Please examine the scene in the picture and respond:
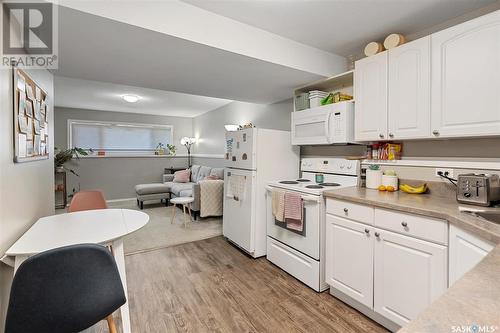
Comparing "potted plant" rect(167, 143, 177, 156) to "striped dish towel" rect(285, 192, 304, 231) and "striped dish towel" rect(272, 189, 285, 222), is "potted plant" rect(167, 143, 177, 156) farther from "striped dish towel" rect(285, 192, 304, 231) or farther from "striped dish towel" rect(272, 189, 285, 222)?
"striped dish towel" rect(285, 192, 304, 231)

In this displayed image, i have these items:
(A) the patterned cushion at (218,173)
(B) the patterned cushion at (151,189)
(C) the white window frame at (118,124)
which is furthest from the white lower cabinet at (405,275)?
(C) the white window frame at (118,124)

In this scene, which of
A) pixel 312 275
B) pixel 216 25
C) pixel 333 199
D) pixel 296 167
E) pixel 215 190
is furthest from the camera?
pixel 215 190

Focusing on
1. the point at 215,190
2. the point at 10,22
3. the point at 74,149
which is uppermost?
the point at 10,22

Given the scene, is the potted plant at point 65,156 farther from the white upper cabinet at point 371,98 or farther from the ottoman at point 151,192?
the white upper cabinet at point 371,98

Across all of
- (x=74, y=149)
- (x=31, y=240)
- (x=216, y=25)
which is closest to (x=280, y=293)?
(x=31, y=240)

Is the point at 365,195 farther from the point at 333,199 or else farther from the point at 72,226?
the point at 72,226

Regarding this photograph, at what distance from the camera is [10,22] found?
1383 mm

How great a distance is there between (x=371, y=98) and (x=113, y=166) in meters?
6.15

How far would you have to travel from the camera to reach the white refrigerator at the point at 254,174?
2.88m

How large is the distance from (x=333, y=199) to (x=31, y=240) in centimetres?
204

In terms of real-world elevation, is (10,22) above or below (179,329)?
above

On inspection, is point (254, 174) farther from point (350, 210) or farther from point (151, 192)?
point (151, 192)

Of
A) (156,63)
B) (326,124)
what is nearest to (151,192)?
(156,63)

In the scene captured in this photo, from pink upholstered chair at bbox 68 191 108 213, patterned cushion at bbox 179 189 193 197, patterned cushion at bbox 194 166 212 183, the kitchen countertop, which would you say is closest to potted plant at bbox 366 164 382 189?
the kitchen countertop
